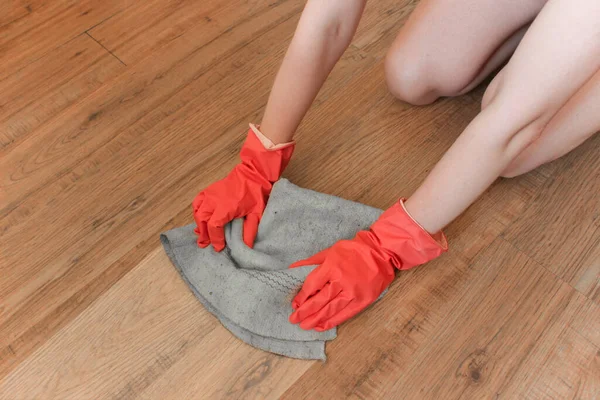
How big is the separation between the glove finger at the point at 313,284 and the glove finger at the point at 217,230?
16cm

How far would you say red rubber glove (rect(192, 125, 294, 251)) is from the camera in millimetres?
887

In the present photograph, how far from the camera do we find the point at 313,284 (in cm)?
82

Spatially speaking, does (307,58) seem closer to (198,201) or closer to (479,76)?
(198,201)

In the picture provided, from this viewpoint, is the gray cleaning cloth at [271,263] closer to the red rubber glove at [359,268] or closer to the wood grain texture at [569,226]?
the red rubber glove at [359,268]

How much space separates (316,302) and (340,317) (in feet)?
0.15

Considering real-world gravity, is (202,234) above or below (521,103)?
below

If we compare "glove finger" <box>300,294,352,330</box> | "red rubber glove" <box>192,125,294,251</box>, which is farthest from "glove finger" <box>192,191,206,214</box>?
"glove finger" <box>300,294,352,330</box>

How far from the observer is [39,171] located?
104 centimetres

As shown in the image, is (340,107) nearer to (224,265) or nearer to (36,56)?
(224,265)

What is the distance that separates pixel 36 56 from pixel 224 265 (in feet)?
2.31

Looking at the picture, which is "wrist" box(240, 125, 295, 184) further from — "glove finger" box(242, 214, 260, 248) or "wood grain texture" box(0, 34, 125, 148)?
"wood grain texture" box(0, 34, 125, 148)

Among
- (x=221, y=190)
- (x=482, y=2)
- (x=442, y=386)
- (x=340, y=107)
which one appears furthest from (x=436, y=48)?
(x=442, y=386)

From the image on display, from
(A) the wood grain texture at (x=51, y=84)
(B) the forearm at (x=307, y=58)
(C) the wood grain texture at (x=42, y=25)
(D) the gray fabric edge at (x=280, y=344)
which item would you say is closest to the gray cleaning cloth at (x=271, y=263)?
(D) the gray fabric edge at (x=280, y=344)

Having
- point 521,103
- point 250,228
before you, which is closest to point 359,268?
point 250,228
